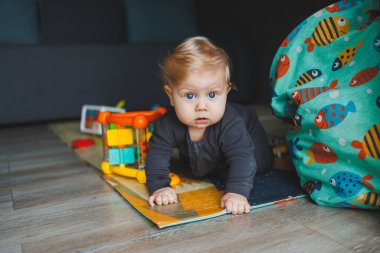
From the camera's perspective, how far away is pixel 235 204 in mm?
812

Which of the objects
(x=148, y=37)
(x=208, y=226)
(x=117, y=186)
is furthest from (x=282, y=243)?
(x=148, y=37)

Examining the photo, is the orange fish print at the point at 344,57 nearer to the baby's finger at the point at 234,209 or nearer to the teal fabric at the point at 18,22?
the baby's finger at the point at 234,209

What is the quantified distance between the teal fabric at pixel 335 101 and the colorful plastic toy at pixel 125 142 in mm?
393

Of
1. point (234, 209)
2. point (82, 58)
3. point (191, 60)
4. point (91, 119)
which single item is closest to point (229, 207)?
point (234, 209)

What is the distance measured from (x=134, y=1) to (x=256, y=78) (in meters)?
1.04

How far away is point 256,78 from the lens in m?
2.65

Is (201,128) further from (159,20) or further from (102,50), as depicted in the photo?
(159,20)

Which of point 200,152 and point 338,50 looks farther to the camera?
point 200,152

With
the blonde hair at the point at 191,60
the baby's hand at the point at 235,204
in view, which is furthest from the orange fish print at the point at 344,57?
the baby's hand at the point at 235,204

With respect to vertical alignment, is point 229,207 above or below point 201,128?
below

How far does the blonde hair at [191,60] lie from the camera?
0.85m

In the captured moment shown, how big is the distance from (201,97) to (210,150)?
6.8 inches

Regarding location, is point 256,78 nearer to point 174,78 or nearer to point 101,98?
point 101,98

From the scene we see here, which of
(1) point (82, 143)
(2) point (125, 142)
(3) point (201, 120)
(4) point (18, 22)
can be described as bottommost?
(1) point (82, 143)
